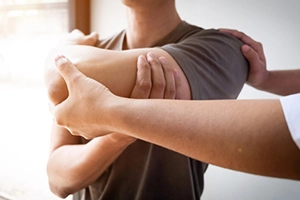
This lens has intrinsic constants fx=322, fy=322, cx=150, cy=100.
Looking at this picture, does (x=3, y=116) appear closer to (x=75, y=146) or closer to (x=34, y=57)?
(x=34, y=57)

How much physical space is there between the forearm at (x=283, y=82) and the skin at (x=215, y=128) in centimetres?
59

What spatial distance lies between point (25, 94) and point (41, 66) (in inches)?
5.9

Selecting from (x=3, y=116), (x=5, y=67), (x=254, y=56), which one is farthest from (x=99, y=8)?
(x=254, y=56)

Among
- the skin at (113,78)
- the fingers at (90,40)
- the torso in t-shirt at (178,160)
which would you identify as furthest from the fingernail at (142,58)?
the fingers at (90,40)

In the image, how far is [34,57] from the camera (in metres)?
1.47

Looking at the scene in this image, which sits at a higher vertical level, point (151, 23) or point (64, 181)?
point (151, 23)

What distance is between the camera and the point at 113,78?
0.69 meters

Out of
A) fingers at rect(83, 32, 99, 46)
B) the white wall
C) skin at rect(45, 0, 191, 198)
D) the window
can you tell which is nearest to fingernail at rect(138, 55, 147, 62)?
skin at rect(45, 0, 191, 198)

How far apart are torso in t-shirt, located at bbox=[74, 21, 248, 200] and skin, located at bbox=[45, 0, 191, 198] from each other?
0.06 meters

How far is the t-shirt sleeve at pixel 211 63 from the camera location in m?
0.75

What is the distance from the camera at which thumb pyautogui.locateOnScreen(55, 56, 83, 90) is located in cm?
64

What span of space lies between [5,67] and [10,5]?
25cm

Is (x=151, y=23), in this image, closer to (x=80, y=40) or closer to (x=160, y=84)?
(x=80, y=40)

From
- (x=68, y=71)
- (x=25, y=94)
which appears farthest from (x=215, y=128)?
(x=25, y=94)
